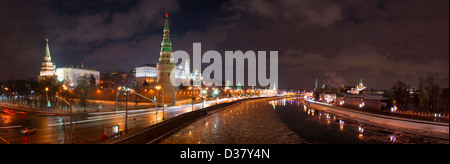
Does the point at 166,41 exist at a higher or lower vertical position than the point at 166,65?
higher

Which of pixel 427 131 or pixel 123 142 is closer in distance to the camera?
pixel 123 142

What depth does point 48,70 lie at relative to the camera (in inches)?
3807

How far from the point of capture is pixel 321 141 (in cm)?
2198
